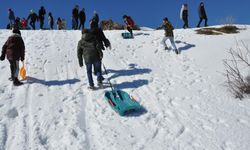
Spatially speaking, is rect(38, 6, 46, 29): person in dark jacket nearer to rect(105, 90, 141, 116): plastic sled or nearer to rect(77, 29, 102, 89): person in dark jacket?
rect(77, 29, 102, 89): person in dark jacket

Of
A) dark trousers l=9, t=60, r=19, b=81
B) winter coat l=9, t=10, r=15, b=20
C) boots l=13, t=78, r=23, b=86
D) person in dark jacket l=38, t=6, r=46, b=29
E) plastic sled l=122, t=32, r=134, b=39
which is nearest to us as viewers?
boots l=13, t=78, r=23, b=86

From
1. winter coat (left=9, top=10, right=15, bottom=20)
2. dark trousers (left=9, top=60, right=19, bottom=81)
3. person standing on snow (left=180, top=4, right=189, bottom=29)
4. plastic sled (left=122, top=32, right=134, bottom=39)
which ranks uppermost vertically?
winter coat (left=9, top=10, right=15, bottom=20)

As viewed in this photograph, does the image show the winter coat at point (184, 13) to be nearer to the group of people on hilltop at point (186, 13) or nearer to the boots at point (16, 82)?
the group of people on hilltop at point (186, 13)

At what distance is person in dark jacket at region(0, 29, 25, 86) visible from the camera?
11.6m

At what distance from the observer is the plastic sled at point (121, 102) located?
949 cm

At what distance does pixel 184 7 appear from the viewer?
23609 mm

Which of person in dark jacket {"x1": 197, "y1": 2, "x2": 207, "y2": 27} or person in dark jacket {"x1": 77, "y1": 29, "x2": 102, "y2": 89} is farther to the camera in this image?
person in dark jacket {"x1": 197, "y1": 2, "x2": 207, "y2": 27}

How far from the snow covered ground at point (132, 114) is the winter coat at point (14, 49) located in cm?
90

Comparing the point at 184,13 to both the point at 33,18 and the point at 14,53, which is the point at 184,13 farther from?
the point at 14,53

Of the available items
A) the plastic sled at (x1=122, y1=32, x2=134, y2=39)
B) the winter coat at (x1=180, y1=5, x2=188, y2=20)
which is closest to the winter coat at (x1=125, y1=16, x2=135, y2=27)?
the plastic sled at (x1=122, y1=32, x2=134, y2=39)

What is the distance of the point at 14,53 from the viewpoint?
461 inches

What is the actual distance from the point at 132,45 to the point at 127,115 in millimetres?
8749

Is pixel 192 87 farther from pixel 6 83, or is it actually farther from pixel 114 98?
pixel 6 83

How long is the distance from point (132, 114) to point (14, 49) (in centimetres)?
474
